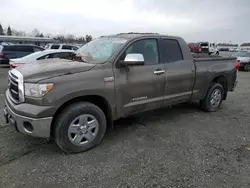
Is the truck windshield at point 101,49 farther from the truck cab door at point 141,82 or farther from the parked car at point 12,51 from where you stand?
the parked car at point 12,51

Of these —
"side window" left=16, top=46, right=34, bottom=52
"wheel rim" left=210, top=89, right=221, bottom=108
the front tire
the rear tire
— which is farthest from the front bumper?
"side window" left=16, top=46, right=34, bottom=52

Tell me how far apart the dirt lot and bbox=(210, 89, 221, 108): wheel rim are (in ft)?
3.29

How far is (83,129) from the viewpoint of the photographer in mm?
3297

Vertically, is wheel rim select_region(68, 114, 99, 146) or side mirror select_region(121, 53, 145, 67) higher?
side mirror select_region(121, 53, 145, 67)

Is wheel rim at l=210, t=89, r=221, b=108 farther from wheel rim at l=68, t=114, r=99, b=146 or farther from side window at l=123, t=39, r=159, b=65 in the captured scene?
wheel rim at l=68, t=114, r=99, b=146

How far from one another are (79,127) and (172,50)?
2.52m

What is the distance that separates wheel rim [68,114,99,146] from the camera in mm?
3201

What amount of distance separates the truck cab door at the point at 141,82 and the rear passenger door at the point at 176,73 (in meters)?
0.18

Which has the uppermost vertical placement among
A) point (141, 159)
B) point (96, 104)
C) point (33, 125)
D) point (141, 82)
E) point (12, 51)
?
point (12, 51)

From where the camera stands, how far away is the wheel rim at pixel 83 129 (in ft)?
10.5

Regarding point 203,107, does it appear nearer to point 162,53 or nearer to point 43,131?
point 162,53

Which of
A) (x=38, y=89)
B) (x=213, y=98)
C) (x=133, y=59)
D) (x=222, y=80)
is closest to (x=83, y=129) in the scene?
(x=38, y=89)

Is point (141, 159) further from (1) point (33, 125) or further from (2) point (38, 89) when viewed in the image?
(2) point (38, 89)

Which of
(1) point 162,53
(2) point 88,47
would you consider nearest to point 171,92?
(1) point 162,53
